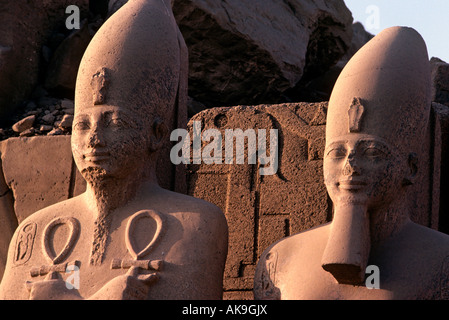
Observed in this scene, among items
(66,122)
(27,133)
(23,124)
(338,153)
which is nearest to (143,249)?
(338,153)

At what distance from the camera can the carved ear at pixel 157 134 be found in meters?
7.37

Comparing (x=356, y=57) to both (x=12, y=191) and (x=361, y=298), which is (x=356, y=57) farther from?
(x=12, y=191)

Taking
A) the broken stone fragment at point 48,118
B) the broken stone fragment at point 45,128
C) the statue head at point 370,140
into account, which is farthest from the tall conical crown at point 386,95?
the broken stone fragment at point 48,118

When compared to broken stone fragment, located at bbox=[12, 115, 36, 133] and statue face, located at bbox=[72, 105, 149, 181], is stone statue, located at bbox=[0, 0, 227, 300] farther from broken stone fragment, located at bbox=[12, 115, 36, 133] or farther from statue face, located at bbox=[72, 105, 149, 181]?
broken stone fragment, located at bbox=[12, 115, 36, 133]

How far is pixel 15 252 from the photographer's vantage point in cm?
739

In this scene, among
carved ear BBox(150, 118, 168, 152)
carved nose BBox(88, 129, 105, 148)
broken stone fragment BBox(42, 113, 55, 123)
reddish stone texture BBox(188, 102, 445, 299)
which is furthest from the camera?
broken stone fragment BBox(42, 113, 55, 123)

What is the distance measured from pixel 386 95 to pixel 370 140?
28cm

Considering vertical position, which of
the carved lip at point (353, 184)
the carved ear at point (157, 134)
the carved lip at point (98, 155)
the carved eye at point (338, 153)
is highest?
the carved ear at point (157, 134)

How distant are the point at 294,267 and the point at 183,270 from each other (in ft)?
2.08

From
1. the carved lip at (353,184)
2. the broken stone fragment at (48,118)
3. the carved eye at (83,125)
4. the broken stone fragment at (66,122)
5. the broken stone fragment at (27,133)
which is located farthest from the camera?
the broken stone fragment at (48,118)

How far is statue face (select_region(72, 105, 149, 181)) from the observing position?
23.4ft

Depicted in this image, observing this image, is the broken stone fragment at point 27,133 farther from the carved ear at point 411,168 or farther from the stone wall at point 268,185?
the carved ear at point 411,168

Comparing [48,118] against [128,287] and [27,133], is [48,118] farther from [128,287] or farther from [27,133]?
[128,287]

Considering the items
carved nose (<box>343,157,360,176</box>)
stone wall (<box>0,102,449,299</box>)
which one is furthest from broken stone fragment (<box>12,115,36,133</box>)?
carved nose (<box>343,157,360,176</box>)
